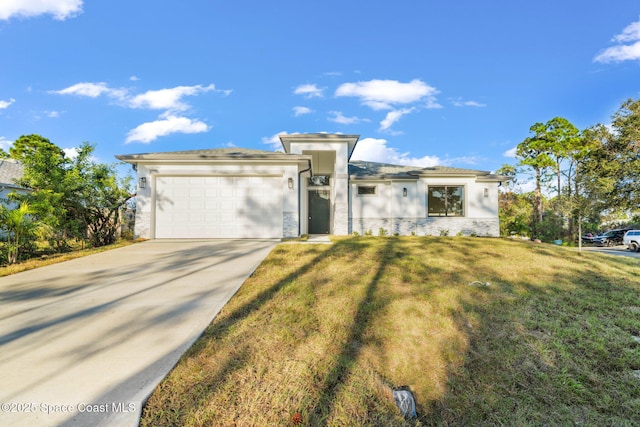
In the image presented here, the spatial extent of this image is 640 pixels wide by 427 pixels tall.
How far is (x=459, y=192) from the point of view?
46.3 ft

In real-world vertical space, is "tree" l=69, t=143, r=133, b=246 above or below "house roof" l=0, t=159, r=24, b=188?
below

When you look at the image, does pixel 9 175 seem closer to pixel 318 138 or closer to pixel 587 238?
pixel 318 138

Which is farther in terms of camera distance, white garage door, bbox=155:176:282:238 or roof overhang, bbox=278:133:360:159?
roof overhang, bbox=278:133:360:159

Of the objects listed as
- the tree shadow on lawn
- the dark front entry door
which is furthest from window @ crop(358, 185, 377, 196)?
the tree shadow on lawn

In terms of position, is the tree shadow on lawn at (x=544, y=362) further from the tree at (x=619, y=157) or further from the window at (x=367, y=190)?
the tree at (x=619, y=157)

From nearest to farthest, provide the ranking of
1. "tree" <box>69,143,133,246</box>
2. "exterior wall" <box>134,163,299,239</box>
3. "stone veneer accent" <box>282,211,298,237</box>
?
"tree" <box>69,143,133,246</box>
"exterior wall" <box>134,163,299,239</box>
"stone veneer accent" <box>282,211,298,237</box>

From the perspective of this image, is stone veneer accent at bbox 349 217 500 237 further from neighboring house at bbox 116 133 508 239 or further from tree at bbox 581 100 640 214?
tree at bbox 581 100 640 214

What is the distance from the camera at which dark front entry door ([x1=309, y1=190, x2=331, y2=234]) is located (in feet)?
45.0

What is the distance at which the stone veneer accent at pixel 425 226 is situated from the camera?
13.6m

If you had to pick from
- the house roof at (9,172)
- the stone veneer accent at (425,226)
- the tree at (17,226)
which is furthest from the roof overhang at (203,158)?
the house roof at (9,172)

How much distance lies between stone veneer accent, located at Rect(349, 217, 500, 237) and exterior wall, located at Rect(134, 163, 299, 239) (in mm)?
4516

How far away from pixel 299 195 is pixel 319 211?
128 inches

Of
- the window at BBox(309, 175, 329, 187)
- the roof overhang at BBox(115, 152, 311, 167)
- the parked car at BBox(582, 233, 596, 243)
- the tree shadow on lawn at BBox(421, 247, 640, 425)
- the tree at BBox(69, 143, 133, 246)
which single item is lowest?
the parked car at BBox(582, 233, 596, 243)

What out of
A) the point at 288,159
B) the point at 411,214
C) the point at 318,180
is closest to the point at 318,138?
the point at 318,180
